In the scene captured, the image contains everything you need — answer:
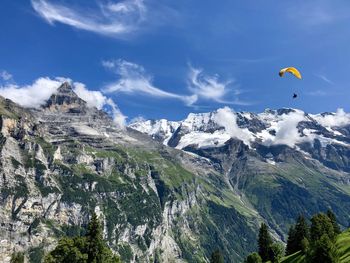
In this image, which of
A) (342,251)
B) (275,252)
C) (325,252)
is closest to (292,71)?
(325,252)

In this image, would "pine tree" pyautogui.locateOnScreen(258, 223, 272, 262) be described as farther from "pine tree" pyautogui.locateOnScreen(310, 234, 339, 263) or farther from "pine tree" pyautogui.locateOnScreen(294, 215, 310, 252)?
"pine tree" pyautogui.locateOnScreen(310, 234, 339, 263)

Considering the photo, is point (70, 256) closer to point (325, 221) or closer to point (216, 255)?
point (325, 221)

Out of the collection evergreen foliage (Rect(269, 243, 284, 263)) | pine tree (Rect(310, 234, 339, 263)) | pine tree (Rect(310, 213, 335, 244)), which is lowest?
pine tree (Rect(310, 234, 339, 263))

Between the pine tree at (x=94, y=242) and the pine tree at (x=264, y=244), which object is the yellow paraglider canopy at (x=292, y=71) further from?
the pine tree at (x=264, y=244)

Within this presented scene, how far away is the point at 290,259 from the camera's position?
3890 inches

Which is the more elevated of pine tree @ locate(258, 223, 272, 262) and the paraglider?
the paraglider

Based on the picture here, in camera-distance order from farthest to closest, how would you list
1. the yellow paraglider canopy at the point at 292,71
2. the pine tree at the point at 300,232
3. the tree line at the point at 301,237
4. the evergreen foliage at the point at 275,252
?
the evergreen foliage at the point at 275,252, the pine tree at the point at 300,232, the tree line at the point at 301,237, the yellow paraglider canopy at the point at 292,71

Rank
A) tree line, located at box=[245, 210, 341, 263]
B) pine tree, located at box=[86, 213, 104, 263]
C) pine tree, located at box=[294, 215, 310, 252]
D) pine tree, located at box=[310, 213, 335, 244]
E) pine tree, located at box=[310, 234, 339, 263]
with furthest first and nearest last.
Answer: pine tree, located at box=[294, 215, 310, 252]
tree line, located at box=[245, 210, 341, 263]
pine tree, located at box=[310, 213, 335, 244]
pine tree, located at box=[86, 213, 104, 263]
pine tree, located at box=[310, 234, 339, 263]

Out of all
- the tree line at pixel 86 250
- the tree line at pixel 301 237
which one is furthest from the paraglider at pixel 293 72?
the tree line at pixel 86 250

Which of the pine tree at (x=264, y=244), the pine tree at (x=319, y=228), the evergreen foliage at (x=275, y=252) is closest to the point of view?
the pine tree at (x=319, y=228)

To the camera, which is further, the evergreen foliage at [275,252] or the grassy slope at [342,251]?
the evergreen foliage at [275,252]

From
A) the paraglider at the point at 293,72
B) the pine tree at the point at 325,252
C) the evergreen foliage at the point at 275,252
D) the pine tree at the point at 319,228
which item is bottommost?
the pine tree at the point at 325,252

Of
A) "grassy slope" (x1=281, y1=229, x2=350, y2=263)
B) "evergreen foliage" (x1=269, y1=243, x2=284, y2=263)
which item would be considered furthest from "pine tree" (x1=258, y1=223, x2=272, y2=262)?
"grassy slope" (x1=281, y1=229, x2=350, y2=263)

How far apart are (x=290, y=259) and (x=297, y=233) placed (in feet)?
55.7
